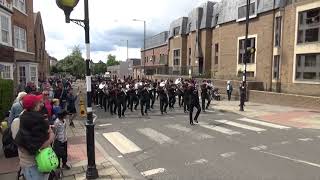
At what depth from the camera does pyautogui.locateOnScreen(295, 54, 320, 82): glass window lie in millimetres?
23969

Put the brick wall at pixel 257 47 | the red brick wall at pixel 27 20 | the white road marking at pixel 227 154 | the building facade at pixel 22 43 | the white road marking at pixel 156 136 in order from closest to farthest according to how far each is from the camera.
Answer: the white road marking at pixel 227 154, the white road marking at pixel 156 136, the building facade at pixel 22 43, the red brick wall at pixel 27 20, the brick wall at pixel 257 47

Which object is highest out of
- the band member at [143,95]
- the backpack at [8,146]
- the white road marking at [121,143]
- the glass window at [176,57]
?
the glass window at [176,57]

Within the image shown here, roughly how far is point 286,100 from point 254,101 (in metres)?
3.21

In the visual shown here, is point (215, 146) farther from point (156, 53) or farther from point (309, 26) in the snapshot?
point (156, 53)

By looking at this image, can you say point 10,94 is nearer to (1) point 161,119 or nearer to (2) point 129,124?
(2) point 129,124

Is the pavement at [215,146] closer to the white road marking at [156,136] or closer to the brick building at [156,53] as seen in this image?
the white road marking at [156,136]

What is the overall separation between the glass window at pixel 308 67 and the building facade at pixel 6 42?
740 inches

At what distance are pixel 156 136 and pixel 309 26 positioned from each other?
661 inches

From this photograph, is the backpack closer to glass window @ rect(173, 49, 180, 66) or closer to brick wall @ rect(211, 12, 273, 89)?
brick wall @ rect(211, 12, 273, 89)

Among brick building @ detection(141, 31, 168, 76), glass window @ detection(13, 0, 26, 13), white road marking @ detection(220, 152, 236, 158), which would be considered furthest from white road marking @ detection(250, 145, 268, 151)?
brick building @ detection(141, 31, 168, 76)

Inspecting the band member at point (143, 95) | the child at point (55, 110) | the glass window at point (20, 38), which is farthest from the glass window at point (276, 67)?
the child at point (55, 110)

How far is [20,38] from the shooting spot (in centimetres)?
2670

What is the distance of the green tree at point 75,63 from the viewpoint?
93.5 m

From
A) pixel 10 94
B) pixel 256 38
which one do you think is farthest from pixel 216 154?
pixel 256 38
